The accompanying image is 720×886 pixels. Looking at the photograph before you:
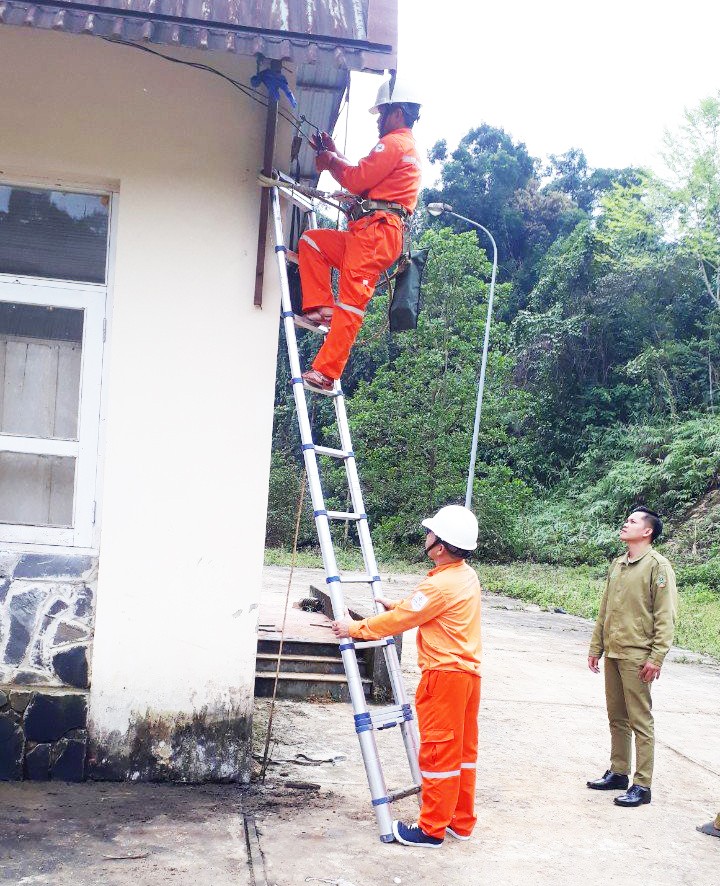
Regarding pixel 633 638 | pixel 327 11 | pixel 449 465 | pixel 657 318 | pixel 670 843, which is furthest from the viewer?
pixel 657 318

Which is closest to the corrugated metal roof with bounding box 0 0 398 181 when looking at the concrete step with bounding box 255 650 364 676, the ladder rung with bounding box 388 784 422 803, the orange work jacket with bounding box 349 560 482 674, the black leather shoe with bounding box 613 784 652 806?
the orange work jacket with bounding box 349 560 482 674

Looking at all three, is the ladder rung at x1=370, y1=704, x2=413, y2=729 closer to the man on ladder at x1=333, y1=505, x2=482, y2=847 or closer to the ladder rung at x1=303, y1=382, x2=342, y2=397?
the man on ladder at x1=333, y1=505, x2=482, y2=847

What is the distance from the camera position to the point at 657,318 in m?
33.4

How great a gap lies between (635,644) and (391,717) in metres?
1.83

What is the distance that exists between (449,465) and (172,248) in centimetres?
2339

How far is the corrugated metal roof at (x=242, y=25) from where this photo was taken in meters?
4.00

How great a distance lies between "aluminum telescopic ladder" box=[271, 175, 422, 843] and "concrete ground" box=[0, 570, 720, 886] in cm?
33

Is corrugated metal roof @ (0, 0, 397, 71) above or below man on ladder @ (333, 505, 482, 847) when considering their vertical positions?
above

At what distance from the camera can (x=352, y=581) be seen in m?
4.88

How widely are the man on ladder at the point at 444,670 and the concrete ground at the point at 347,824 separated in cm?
17

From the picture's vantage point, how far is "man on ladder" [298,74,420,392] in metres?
5.00

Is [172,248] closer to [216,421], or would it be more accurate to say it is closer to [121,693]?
[216,421]

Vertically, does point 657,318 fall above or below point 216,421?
above

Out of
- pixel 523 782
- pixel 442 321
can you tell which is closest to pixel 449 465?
pixel 442 321
